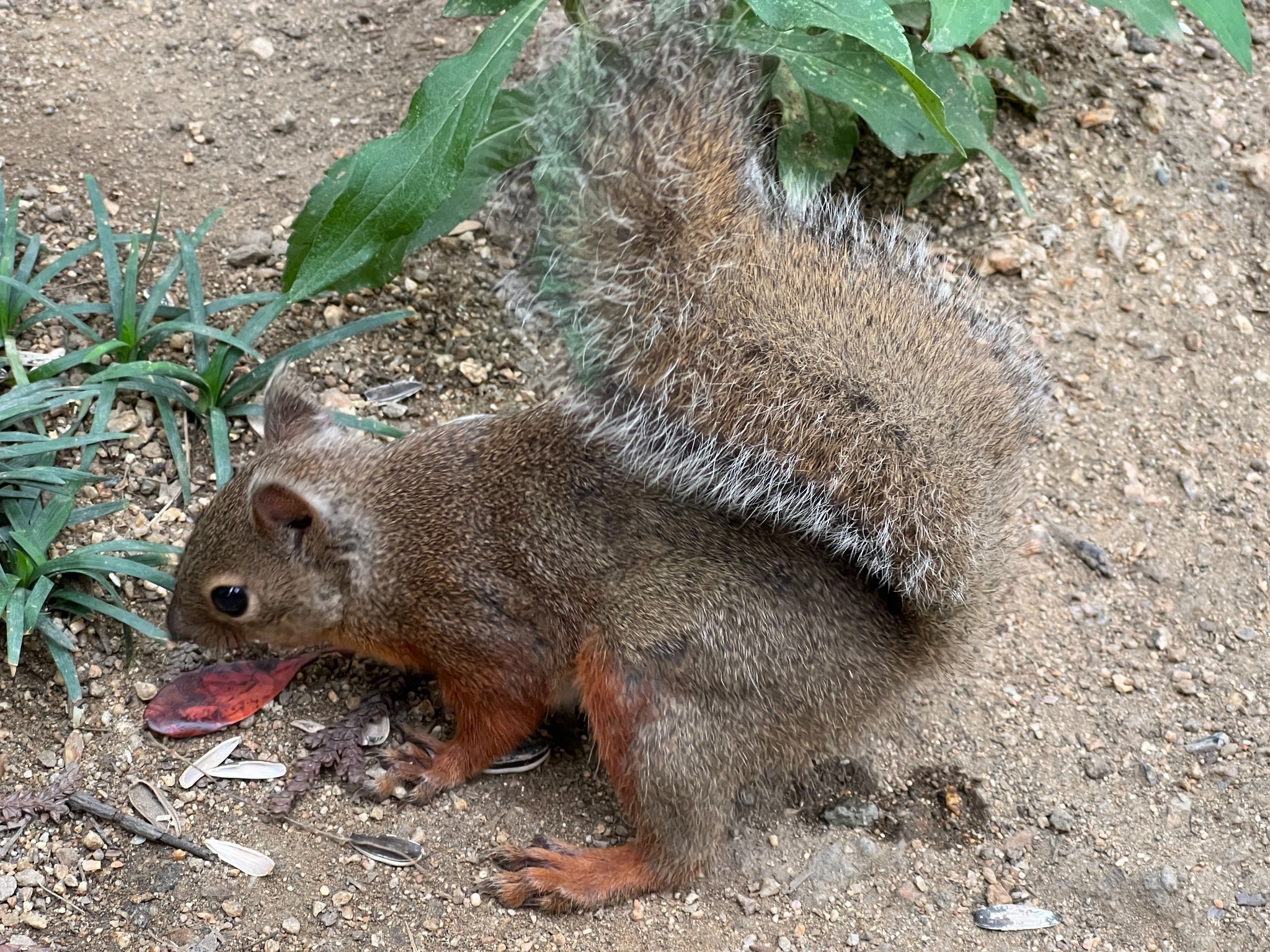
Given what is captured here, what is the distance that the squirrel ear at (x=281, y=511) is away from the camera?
2814 millimetres

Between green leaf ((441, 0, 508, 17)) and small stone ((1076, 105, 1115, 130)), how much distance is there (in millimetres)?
Result: 2287

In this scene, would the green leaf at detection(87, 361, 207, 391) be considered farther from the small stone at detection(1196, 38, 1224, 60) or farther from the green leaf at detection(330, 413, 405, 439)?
the small stone at detection(1196, 38, 1224, 60)

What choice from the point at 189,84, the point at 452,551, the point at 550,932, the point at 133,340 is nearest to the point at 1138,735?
the point at 550,932

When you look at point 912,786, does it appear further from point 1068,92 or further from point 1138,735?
point 1068,92

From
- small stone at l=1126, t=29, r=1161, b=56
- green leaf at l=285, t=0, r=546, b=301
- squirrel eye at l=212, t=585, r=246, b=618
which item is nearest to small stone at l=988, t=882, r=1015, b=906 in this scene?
squirrel eye at l=212, t=585, r=246, b=618

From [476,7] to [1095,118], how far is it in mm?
2414

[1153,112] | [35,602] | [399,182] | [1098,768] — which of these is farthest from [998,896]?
[1153,112]

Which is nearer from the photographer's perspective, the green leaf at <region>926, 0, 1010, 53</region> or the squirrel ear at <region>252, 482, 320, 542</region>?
the green leaf at <region>926, 0, 1010, 53</region>

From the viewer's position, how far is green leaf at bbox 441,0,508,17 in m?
3.43

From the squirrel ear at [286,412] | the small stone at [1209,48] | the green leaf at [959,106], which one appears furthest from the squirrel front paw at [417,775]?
the small stone at [1209,48]

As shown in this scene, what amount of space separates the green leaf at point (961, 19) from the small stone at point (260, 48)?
2.59 m

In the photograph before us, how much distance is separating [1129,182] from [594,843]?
312 centimetres

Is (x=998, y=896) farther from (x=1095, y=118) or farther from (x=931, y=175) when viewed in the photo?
(x=1095, y=118)

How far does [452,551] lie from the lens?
301 cm
